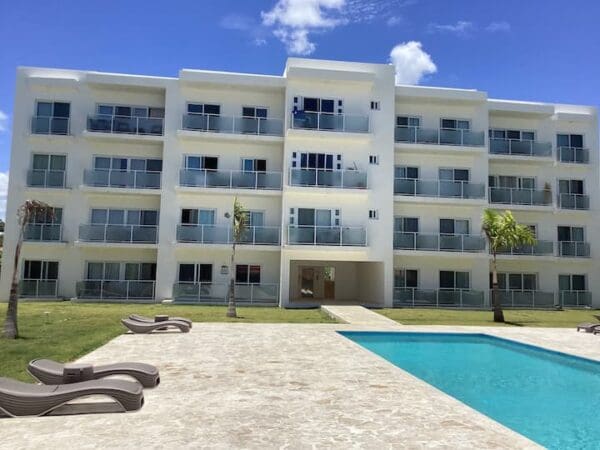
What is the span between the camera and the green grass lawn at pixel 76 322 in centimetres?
1001

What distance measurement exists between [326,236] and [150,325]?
11962mm

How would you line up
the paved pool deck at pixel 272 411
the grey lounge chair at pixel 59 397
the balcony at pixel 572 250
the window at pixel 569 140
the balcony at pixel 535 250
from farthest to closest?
the window at pixel 569 140
the balcony at pixel 572 250
the balcony at pixel 535 250
the grey lounge chair at pixel 59 397
the paved pool deck at pixel 272 411

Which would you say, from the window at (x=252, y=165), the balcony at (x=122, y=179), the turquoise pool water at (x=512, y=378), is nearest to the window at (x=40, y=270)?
the balcony at (x=122, y=179)

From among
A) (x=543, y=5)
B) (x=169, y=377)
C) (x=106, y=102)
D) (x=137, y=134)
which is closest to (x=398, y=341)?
(x=169, y=377)

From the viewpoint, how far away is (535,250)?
89.6ft

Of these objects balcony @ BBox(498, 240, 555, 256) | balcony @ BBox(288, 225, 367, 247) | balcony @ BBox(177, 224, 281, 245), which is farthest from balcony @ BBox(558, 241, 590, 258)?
balcony @ BBox(177, 224, 281, 245)

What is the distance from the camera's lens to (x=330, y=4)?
16.0 metres

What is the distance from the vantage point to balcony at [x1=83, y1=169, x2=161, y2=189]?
25.0 meters

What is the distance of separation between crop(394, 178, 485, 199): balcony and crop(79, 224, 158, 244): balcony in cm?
1327

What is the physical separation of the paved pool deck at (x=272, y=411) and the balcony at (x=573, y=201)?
753 inches

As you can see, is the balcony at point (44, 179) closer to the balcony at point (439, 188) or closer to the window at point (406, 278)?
the balcony at point (439, 188)

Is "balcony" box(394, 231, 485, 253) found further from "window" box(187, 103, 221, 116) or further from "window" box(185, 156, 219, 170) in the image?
"window" box(187, 103, 221, 116)

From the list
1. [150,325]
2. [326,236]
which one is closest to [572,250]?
[326,236]

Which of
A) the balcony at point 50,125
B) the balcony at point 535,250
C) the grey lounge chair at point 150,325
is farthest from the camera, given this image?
the balcony at point 535,250
